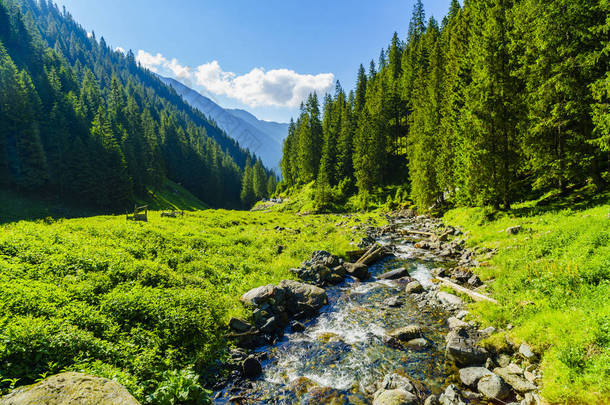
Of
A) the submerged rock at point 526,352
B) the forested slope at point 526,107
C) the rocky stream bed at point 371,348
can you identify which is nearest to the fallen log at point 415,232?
the forested slope at point 526,107

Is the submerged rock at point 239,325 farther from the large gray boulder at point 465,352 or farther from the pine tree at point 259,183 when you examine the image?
the pine tree at point 259,183

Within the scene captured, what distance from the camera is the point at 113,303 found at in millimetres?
10258

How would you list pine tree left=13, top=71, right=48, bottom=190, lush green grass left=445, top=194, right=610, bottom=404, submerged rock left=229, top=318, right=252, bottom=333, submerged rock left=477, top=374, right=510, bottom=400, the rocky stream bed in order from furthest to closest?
pine tree left=13, top=71, right=48, bottom=190, submerged rock left=229, top=318, right=252, bottom=333, the rocky stream bed, submerged rock left=477, top=374, right=510, bottom=400, lush green grass left=445, top=194, right=610, bottom=404

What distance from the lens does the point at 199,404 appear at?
8008 millimetres

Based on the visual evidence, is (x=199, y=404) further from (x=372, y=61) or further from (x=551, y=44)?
(x=372, y=61)

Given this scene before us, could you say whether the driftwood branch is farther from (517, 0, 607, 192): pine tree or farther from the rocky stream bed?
(517, 0, 607, 192): pine tree

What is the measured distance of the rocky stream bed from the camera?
8523 mm

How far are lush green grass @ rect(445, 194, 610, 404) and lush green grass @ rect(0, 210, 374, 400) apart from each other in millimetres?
11480

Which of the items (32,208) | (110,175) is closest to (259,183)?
(110,175)

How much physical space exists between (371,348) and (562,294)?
772cm

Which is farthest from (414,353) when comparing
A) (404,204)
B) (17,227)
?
(404,204)

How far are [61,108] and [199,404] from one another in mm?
88516

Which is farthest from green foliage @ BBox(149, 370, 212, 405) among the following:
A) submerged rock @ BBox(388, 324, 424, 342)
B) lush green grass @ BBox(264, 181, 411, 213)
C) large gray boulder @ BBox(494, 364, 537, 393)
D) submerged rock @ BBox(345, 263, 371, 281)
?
lush green grass @ BBox(264, 181, 411, 213)

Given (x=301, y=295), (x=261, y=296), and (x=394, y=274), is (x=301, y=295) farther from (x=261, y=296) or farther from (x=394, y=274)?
(x=394, y=274)
